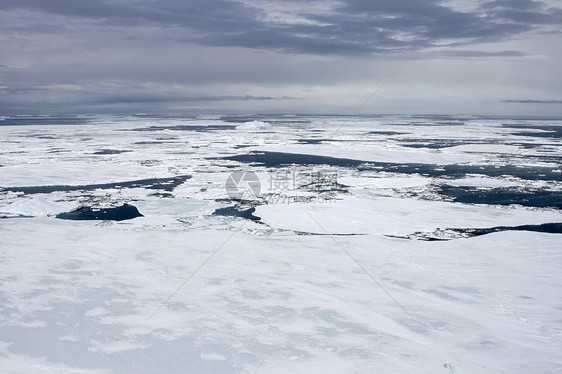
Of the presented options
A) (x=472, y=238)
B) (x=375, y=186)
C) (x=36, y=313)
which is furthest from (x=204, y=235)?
(x=375, y=186)

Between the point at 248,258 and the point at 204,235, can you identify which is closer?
the point at 248,258

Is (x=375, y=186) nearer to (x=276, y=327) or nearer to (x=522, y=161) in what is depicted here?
(x=276, y=327)

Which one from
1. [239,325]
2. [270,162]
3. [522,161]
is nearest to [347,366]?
[239,325]

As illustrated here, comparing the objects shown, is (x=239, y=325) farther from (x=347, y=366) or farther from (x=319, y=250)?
(x=319, y=250)

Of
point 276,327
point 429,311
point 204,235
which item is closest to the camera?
point 276,327

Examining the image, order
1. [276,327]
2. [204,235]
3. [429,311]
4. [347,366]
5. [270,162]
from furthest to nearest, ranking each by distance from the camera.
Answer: [270,162] → [204,235] → [429,311] → [276,327] → [347,366]

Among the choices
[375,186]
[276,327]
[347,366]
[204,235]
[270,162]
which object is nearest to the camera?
[347,366]
